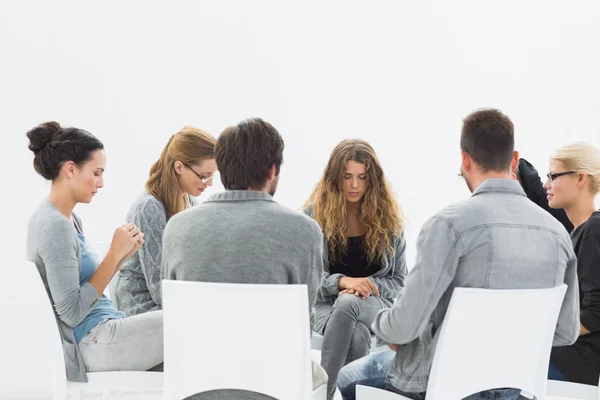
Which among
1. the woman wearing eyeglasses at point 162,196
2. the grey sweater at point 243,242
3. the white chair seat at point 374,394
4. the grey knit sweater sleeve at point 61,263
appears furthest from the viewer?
the woman wearing eyeglasses at point 162,196

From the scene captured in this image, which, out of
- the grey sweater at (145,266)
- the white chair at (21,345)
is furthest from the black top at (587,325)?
the white chair at (21,345)

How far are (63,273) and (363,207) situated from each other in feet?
4.47

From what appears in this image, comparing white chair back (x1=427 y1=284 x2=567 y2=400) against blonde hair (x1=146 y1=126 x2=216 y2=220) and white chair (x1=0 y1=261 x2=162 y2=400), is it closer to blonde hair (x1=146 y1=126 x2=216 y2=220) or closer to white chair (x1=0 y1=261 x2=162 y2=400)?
blonde hair (x1=146 y1=126 x2=216 y2=220)

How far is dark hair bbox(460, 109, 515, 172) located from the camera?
2090 mm

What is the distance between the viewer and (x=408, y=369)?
2.12 metres

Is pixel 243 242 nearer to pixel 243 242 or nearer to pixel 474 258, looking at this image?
pixel 243 242

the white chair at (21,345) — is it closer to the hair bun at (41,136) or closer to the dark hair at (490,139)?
the hair bun at (41,136)

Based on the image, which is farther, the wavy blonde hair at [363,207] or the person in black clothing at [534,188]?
the person in black clothing at [534,188]

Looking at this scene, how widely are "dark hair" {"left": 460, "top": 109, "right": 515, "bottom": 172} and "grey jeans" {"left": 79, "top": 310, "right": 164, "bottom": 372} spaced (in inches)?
45.0

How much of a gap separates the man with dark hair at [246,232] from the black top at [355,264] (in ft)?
3.64

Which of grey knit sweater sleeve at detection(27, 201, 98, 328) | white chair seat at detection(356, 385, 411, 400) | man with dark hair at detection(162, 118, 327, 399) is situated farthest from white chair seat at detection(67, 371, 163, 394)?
white chair seat at detection(356, 385, 411, 400)

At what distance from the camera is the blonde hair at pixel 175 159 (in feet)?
9.75

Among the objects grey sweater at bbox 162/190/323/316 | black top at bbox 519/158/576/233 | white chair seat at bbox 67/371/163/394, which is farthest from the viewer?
black top at bbox 519/158/576/233

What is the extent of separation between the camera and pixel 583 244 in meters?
2.62
